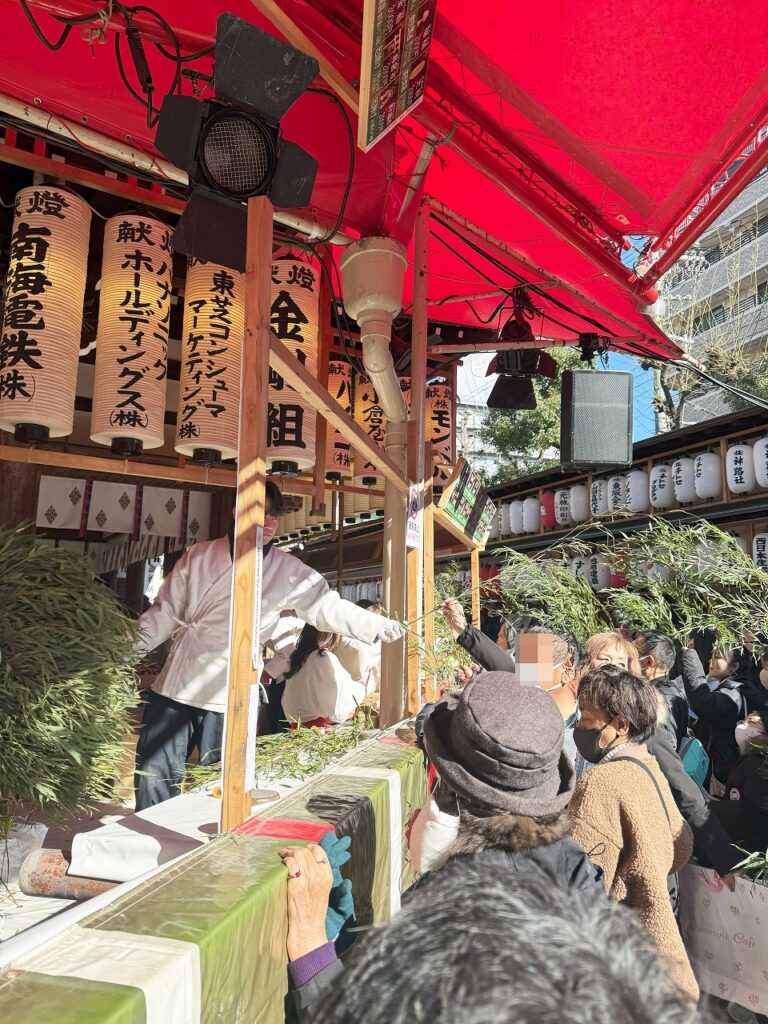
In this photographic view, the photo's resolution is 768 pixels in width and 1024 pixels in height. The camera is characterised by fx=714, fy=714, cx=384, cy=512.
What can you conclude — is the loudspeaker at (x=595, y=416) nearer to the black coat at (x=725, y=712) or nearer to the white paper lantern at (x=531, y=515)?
the black coat at (x=725, y=712)

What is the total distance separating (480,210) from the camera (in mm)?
5832

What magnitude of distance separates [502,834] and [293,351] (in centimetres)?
421

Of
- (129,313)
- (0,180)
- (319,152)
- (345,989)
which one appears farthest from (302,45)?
(345,989)

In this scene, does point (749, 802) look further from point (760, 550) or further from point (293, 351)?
point (760, 550)

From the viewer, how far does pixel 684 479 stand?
40.0 feet

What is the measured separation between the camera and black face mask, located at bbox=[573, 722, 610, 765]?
2.72 meters

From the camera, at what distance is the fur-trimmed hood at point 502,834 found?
5.11 feet

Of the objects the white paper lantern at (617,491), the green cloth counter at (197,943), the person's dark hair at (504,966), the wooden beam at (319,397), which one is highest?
the white paper lantern at (617,491)

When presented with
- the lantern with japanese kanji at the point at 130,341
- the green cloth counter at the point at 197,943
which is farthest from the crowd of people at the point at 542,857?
the lantern with japanese kanji at the point at 130,341

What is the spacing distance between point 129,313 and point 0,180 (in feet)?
6.36

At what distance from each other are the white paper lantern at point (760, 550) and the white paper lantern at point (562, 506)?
4290mm

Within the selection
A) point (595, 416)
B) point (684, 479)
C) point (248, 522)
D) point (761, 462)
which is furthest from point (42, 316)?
point (684, 479)

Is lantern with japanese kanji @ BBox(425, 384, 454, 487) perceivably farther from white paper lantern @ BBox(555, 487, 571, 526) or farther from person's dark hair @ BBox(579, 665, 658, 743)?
white paper lantern @ BBox(555, 487, 571, 526)

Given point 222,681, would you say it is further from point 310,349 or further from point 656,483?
point 656,483
